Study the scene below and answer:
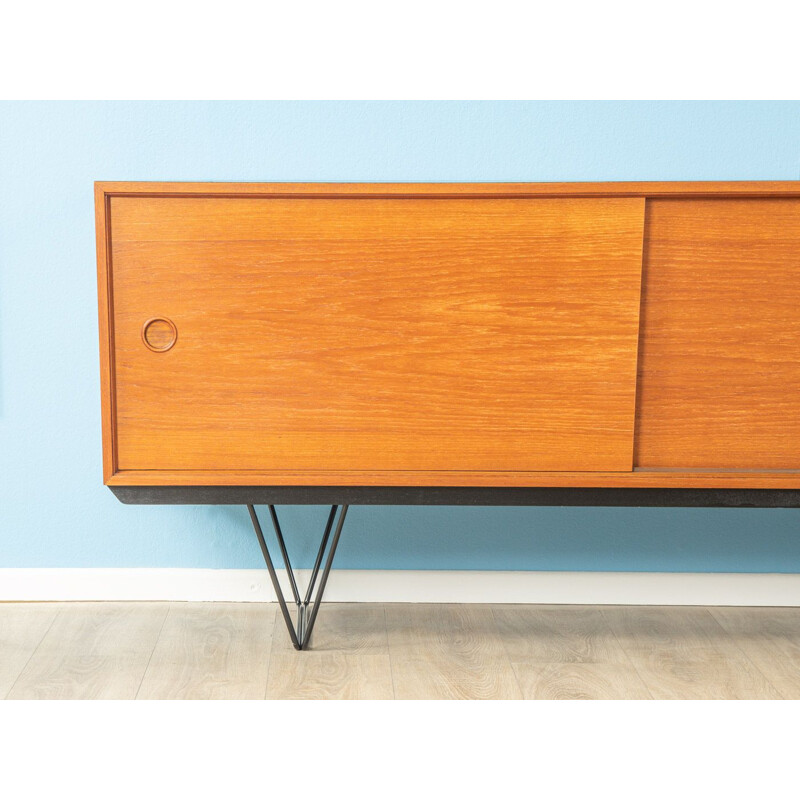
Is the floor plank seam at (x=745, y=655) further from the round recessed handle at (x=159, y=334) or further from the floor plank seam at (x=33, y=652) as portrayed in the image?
the floor plank seam at (x=33, y=652)

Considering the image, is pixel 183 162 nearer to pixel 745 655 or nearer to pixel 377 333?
pixel 377 333

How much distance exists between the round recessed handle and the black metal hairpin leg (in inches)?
14.2

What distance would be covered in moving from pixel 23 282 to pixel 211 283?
0.71 m

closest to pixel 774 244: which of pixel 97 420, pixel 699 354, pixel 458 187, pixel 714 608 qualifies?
pixel 699 354

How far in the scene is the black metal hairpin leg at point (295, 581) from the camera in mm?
1768

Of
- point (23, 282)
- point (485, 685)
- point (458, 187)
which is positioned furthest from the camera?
point (23, 282)

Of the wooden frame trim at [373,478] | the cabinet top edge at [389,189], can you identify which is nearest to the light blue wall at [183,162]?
the cabinet top edge at [389,189]

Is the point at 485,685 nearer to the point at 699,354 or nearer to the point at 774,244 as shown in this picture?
the point at 699,354

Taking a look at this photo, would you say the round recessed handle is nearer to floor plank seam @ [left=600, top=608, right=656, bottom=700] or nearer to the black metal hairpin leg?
the black metal hairpin leg

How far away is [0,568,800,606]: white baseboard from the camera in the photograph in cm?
207

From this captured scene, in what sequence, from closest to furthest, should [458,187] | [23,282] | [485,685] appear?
[458,187] → [485,685] → [23,282]

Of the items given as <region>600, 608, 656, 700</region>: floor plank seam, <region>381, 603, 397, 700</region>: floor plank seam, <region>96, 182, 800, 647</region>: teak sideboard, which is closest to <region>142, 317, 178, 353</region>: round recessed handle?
<region>96, 182, 800, 647</region>: teak sideboard

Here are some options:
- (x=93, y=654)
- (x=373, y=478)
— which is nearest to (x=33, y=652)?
(x=93, y=654)

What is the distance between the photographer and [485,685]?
167 centimetres
